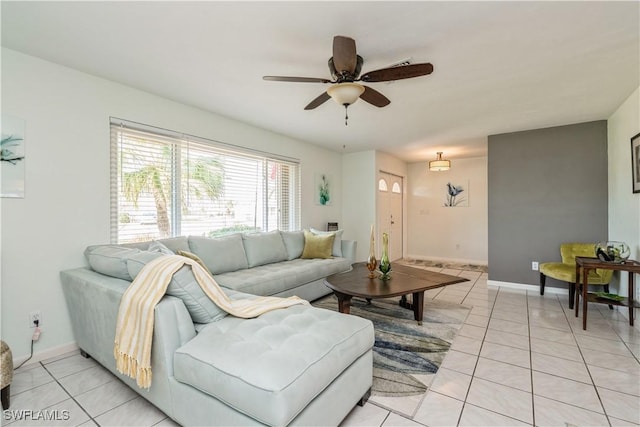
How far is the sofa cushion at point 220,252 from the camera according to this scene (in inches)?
120

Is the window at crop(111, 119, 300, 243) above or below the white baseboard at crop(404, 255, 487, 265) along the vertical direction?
above

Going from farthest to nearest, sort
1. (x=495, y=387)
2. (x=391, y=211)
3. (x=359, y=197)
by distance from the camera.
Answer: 1. (x=391, y=211)
2. (x=359, y=197)
3. (x=495, y=387)

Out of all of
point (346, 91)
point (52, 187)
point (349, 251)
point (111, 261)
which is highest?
point (346, 91)

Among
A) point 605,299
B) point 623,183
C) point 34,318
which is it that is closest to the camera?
point 34,318

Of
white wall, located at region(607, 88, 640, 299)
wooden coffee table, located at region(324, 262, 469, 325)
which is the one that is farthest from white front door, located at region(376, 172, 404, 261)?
white wall, located at region(607, 88, 640, 299)

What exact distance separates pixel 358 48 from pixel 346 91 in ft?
1.15

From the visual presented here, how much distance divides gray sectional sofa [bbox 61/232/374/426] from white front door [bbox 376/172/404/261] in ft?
13.9

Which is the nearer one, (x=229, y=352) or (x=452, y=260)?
(x=229, y=352)

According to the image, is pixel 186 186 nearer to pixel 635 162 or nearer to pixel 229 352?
pixel 229 352

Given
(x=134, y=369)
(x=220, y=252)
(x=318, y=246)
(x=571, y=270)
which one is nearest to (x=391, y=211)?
(x=318, y=246)

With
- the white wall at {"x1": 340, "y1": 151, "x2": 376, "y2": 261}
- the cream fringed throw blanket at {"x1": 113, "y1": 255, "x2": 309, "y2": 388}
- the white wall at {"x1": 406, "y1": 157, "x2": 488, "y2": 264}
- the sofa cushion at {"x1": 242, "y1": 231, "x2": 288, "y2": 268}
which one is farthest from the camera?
the white wall at {"x1": 406, "y1": 157, "x2": 488, "y2": 264}

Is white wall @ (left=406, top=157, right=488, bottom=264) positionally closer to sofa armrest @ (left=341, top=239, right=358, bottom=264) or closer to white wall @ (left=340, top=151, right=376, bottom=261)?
white wall @ (left=340, top=151, right=376, bottom=261)

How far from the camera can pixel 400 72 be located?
1949 mm

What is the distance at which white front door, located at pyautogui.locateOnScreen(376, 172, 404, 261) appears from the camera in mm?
5926
